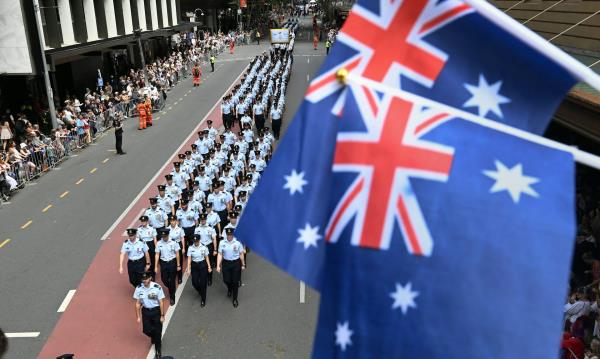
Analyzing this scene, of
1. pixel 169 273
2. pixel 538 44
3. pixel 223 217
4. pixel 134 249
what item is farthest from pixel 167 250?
pixel 538 44

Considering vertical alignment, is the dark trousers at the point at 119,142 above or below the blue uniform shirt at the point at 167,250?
below

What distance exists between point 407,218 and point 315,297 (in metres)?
7.13

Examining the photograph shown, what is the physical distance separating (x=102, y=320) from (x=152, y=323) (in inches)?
74.1

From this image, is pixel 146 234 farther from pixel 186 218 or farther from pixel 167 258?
pixel 167 258

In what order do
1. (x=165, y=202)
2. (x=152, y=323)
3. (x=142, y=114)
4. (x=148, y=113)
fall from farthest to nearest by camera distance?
(x=148, y=113) < (x=142, y=114) < (x=165, y=202) < (x=152, y=323)

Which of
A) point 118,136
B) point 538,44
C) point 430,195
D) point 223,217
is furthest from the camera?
point 118,136

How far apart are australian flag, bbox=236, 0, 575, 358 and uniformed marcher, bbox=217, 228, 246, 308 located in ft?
19.9

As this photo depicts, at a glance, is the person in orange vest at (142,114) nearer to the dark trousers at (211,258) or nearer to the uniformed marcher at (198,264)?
the dark trousers at (211,258)

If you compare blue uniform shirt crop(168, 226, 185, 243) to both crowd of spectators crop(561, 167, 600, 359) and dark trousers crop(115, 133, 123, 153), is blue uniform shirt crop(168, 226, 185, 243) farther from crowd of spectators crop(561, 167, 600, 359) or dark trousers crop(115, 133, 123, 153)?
dark trousers crop(115, 133, 123, 153)

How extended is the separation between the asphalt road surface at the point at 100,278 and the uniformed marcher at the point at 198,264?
46cm

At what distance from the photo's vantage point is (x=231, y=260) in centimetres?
1009

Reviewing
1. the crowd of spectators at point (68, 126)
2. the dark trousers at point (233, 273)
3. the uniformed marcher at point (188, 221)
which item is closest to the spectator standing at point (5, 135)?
the crowd of spectators at point (68, 126)

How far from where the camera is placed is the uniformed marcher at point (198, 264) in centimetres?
999

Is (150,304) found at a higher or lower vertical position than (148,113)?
higher
